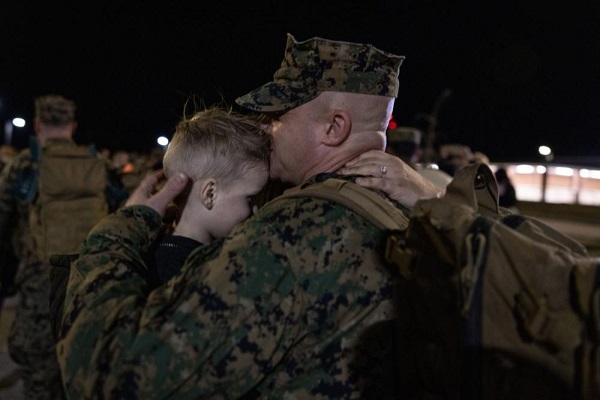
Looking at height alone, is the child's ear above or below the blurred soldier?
above

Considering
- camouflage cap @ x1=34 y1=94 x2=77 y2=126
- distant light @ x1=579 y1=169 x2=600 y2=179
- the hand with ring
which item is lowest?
distant light @ x1=579 y1=169 x2=600 y2=179

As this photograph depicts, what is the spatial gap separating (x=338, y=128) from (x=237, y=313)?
75 cm

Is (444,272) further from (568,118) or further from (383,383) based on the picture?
(568,118)

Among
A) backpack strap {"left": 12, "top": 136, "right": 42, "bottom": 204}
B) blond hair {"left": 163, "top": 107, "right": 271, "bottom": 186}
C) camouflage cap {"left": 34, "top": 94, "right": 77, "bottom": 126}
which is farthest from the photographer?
camouflage cap {"left": 34, "top": 94, "right": 77, "bottom": 126}

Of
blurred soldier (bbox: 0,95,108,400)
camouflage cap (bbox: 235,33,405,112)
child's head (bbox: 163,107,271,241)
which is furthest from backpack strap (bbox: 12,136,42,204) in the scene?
camouflage cap (bbox: 235,33,405,112)

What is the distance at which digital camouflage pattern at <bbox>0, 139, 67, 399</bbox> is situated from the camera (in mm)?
4789

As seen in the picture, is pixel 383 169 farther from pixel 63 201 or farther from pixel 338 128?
pixel 63 201

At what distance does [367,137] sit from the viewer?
210 cm

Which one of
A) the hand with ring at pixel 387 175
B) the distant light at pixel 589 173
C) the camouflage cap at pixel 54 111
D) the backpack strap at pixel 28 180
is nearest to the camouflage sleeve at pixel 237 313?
the hand with ring at pixel 387 175

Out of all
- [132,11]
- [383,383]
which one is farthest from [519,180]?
[383,383]

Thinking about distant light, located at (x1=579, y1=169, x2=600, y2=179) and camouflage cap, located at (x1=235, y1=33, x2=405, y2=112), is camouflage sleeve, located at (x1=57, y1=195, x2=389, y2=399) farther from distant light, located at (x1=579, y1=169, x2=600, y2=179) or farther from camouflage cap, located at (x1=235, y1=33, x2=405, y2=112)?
distant light, located at (x1=579, y1=169, x2=600, y2=179)

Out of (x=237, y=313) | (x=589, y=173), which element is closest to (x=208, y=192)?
(x=237, y=313)

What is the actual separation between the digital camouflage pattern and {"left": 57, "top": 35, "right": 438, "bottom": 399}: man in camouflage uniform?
131 inches

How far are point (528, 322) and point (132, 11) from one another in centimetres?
2547
